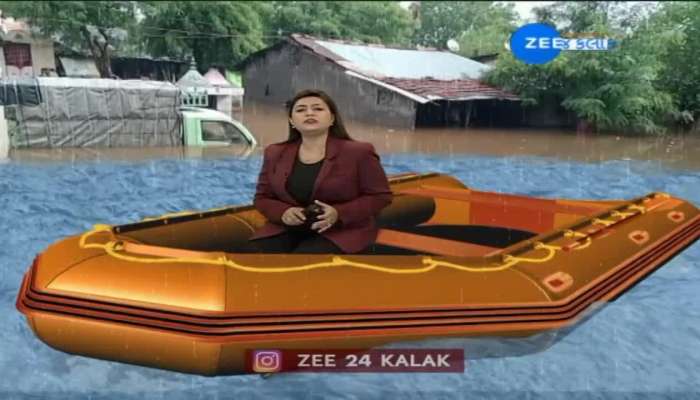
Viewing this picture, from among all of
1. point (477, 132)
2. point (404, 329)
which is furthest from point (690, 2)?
point (404, 329)

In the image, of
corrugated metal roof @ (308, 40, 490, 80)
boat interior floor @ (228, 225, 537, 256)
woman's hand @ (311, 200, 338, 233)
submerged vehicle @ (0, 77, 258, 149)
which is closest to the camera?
woman's hand @ (311, 200, 338, 233)

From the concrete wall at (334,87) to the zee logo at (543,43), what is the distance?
9.29 ft

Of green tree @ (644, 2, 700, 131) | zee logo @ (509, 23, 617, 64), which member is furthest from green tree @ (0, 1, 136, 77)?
green tree @ (644, 2, 700, 131)

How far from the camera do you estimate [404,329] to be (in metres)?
1.98

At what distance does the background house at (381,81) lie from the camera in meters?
12.5

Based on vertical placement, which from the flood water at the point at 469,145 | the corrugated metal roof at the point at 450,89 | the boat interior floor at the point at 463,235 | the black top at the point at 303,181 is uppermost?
the black top at the point at 303,181

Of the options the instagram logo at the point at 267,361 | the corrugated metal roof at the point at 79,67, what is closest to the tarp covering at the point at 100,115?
the corrugated metal roof at the point at 79,67

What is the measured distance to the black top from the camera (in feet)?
7.72

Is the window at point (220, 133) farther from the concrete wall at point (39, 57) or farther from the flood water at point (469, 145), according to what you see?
the concrete wall at point (39, 57)

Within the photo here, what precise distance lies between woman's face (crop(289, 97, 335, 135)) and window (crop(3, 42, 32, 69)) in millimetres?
12758

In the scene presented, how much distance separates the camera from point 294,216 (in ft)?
7.46

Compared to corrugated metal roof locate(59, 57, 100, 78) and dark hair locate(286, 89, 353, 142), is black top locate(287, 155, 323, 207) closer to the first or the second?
dark hair locate(286, 89, 353, 142)

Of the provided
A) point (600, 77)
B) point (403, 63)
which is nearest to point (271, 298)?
point (403, 63)

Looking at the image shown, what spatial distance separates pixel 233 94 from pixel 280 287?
1193cm
